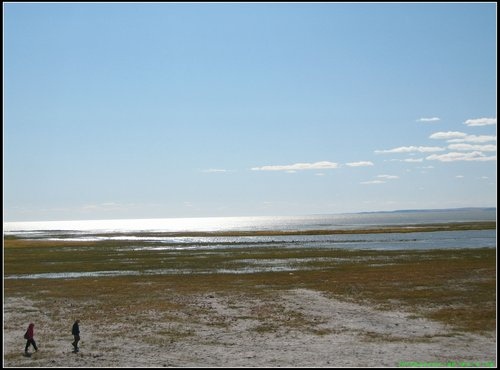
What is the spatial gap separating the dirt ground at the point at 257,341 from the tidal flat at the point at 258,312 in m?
0.07

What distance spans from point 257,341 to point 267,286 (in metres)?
20.5

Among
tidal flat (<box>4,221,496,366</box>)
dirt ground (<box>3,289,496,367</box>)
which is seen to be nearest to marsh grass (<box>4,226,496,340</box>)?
tidal flat (<box>4,221,496,366</box>)

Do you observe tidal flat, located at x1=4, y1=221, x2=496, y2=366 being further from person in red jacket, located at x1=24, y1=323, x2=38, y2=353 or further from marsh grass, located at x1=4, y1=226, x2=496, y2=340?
person in red jacket, located at x1=24, y1=323, x2=38, y2=353

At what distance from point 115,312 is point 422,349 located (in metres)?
23.5

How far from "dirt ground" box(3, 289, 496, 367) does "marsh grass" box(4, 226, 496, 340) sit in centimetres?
88

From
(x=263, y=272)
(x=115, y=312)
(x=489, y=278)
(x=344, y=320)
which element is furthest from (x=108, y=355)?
(x=489, y=278)

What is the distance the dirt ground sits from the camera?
24406 millimetres

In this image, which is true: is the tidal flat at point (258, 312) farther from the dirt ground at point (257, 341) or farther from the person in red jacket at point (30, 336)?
the person in red jacket at point (30, 336)

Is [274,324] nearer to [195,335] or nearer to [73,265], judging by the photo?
[195,335]

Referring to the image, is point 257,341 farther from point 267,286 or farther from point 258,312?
point 267,286

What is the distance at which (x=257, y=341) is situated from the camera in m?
28.1

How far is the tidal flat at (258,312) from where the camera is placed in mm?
25641

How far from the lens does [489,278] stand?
4847 cm

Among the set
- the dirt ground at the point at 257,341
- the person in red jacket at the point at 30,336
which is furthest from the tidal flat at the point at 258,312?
the person in red jacket at the point at 30,336
